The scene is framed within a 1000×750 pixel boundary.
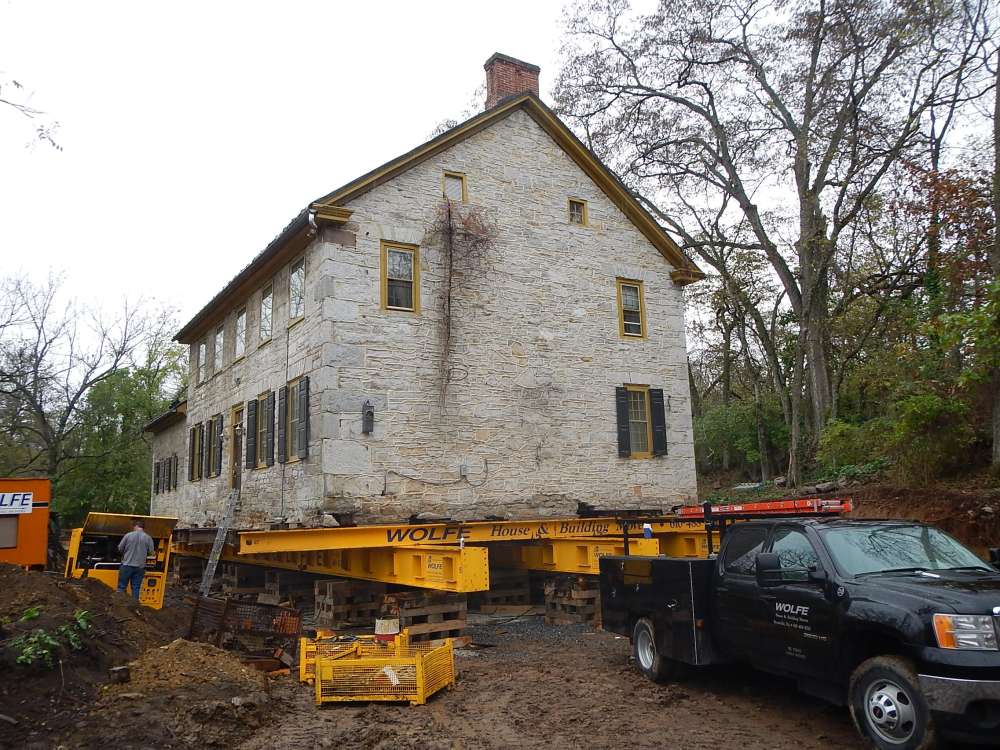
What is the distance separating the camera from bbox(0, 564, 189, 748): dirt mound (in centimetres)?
684

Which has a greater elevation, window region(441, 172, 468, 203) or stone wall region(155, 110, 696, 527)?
window region(441, 172, 468, 203)

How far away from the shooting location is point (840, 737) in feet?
21.1

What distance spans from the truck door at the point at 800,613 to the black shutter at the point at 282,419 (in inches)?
414

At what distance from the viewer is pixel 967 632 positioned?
213 inches

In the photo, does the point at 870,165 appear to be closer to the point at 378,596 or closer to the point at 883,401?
the point at 883,401

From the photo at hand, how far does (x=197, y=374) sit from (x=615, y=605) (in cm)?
1725

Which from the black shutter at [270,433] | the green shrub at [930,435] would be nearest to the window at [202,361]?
the black shutter at [270,433]

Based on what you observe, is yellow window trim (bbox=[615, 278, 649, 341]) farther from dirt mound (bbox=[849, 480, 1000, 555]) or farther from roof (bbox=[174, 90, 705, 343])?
dirt mound (bbox=[849, 480, 1000, 555])

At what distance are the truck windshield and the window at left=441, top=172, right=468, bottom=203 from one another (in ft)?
36.9

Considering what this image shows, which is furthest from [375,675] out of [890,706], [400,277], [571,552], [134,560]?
[400,277]

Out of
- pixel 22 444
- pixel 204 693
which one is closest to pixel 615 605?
pixel 204 693

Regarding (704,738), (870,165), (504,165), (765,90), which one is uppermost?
(765,90)

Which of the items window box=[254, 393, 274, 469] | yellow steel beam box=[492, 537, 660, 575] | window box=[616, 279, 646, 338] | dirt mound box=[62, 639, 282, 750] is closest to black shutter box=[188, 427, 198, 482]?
window box=[254, 393, 274, 469]

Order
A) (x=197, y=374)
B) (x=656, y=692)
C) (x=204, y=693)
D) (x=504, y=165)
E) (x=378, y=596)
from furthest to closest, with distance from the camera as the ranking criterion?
(x=197, y=374), (x=504, y=165), (x=378, y=596), (x=656, y=692), (x=204, y=693)
